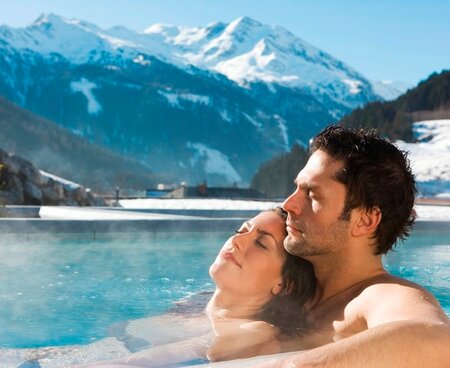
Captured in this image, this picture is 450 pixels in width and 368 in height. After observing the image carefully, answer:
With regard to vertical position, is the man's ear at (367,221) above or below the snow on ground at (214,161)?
above

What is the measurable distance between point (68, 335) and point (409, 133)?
5895 centimetres

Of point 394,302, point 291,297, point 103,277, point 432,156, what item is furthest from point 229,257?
point 432,156

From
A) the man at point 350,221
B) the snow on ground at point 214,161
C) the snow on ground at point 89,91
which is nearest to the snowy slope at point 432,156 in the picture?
the man at point 350,221

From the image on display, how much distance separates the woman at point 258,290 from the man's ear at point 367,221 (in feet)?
1.31

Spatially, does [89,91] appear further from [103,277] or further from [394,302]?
[394,302]

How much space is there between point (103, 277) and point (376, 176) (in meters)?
3.70

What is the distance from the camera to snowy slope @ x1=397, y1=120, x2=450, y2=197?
4316 cm

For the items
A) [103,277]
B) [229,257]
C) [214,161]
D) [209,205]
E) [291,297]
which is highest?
[229,257]

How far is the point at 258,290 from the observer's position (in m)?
2.63

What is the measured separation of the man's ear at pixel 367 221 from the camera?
214 cm

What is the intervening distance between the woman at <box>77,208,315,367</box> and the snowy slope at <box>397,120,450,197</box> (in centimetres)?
3201

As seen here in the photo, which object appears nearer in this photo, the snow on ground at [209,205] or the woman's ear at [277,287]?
the woman's ear at [277,287]

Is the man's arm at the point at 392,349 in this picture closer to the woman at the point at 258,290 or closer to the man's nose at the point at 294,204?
the man's nose at the point at 294,204

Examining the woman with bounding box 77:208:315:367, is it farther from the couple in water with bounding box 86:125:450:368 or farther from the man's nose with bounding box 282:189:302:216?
the man's nose with bounding box 282:189:302:216
